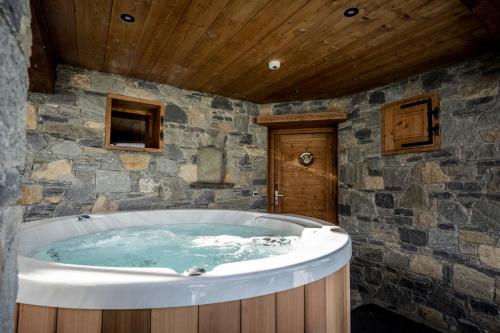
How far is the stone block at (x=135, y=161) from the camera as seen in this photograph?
2.71 metres

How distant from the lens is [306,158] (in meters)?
3.59

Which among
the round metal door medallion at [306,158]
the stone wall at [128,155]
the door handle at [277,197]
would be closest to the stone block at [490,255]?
the round metal door medallion at [306,158]

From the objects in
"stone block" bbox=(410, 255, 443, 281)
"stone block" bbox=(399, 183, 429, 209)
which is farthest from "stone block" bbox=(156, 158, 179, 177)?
"stone block" bbox=(410, 255, 443, 281)

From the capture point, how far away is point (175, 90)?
3.04 metres

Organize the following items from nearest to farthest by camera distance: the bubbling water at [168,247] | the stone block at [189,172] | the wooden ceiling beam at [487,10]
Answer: the wooden ceiling beam at [487,10]
the bubbling water at [168,247]
the stone block at [189,172]

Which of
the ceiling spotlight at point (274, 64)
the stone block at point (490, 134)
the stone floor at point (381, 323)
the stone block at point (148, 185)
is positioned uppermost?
the ceiling spotlight at point (274, 64)

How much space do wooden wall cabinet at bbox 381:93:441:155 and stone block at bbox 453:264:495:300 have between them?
1006mm

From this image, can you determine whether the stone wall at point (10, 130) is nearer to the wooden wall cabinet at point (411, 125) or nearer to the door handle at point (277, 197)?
the wooden wall cabinet at point (411, 125)

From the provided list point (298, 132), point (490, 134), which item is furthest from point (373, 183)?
point (298, 132)

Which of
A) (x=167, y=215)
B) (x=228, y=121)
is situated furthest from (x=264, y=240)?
(x=228, y=121)

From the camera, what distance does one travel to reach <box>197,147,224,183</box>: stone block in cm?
317

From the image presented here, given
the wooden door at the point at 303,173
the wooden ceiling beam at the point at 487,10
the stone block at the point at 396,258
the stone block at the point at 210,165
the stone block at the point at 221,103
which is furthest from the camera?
the wooden door at the point at 303,173

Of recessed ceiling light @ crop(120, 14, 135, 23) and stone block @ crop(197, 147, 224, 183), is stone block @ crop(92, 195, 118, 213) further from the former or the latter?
recessed ceiling light @ crop(120, 14, 135, 23)

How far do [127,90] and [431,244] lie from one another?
3187 millimetres
